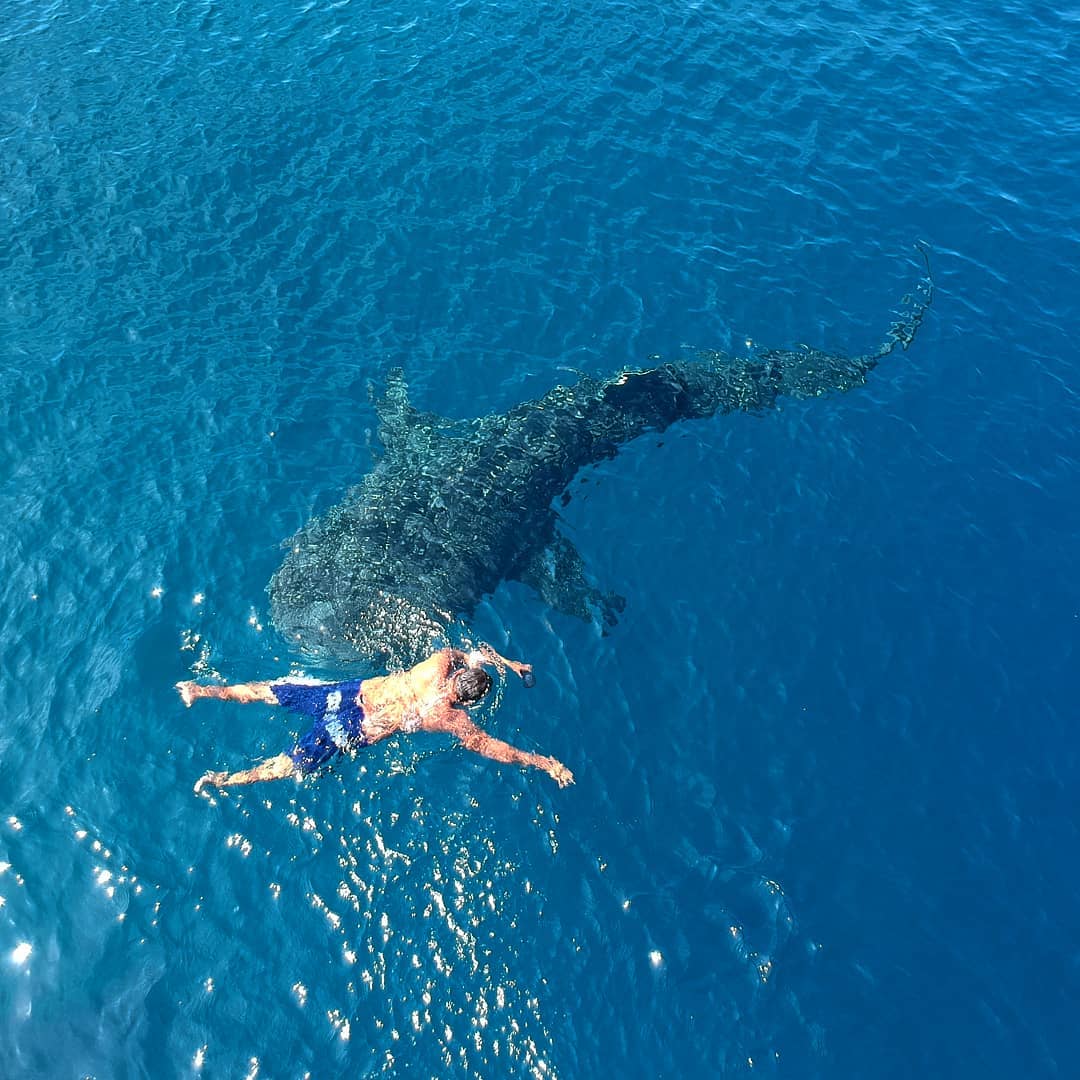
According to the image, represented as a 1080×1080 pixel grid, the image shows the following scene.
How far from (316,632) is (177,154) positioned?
797 inches

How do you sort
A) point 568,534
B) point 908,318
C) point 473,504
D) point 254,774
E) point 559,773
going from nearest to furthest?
point 254,774 < point 559,773 < point 473,504 < point 568,534 < point 908,318

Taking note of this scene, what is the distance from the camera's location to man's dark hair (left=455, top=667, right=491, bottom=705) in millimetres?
17281

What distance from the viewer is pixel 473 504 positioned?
72.9 ft

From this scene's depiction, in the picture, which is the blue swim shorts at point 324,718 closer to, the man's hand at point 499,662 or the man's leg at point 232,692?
the man's leg at point 232,692

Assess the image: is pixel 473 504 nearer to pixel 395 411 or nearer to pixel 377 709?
pixel 395 411

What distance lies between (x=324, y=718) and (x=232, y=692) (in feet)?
6.91

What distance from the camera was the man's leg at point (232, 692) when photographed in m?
18.0

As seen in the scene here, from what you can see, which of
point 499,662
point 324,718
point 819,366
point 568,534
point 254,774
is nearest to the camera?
point 254,774

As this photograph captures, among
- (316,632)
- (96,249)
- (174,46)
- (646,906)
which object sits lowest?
(646,906)

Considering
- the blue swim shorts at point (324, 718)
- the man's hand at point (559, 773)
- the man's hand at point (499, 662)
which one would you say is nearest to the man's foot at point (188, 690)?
the blue swim shorts at point (324, 718)

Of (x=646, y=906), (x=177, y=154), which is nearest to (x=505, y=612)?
(x=646, y=906)

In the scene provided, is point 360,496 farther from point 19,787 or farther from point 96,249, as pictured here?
point 96,249

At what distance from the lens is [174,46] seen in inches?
1357

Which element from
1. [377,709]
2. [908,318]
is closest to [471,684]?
[377,709]
